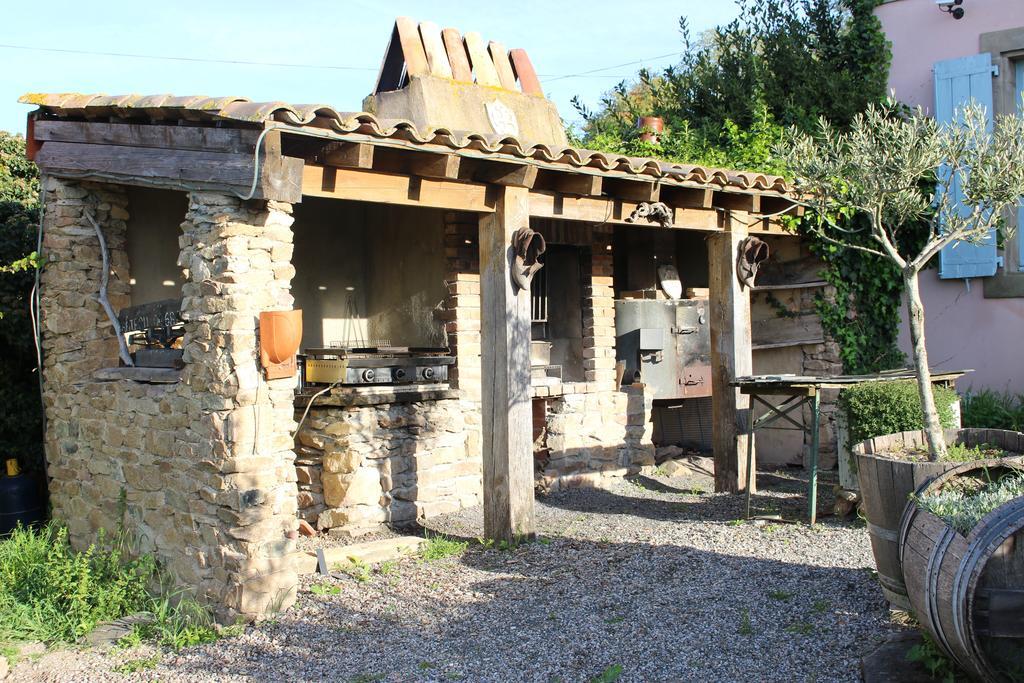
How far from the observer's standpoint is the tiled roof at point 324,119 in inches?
199

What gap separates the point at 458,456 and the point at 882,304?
4.59 meters

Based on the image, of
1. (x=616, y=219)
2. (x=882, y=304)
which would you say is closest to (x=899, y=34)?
(x=882, y=304)

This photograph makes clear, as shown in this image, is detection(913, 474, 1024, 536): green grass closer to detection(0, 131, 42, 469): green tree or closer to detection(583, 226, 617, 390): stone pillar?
detection(583, 226, 617, 390): stone pillar

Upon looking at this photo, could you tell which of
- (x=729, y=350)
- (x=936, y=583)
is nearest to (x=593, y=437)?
(x=729, y=350)

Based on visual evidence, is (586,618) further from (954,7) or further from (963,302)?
(954,7)

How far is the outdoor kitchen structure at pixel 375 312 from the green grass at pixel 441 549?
0.27 metres

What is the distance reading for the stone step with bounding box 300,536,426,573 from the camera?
6160mm

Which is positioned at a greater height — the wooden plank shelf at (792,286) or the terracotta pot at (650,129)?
the terracotta pot at (650,129)

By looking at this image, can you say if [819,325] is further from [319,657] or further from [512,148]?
[319,657]

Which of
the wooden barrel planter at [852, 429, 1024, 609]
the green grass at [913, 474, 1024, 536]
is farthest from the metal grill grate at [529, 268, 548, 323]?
the green grass at [913, 474, 1024, 536]

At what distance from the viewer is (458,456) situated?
25.8ft

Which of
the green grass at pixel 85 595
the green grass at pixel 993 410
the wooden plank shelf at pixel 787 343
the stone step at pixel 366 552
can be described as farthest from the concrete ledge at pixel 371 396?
the green grass at pixel 993 410

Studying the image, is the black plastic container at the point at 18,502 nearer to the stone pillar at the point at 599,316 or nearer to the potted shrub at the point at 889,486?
the stone pillar at the point at 599,316

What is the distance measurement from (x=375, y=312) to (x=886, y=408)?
449cm
